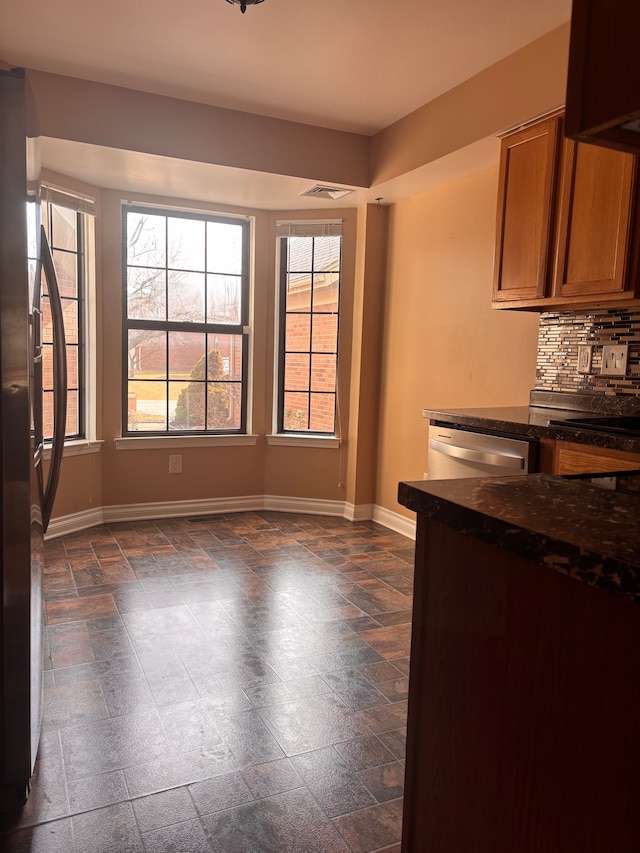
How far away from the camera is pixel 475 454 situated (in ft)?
9.42

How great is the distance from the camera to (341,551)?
3.96 metres

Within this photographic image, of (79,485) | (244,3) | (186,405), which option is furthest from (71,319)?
(244,3)

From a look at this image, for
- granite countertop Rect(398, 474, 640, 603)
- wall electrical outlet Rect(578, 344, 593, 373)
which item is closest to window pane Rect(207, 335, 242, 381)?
wall electrical outlet Rect(578, 344, 593, 373)

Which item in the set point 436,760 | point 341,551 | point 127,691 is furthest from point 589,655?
point 341,551

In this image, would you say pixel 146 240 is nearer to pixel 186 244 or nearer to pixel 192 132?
pixel 186 244

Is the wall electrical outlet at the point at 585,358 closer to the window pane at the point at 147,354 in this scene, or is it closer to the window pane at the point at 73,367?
the window pane at the point at 147,354

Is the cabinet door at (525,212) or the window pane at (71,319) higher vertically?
the cabinet door at (525,212)

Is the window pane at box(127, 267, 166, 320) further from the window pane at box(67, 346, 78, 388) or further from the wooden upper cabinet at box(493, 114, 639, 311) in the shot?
the wooden upper cabinet at box(493, 114, 639, 311)

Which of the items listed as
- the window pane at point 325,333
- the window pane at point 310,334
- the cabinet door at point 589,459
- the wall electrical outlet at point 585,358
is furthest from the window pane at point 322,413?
the cabinet door at point 589,459

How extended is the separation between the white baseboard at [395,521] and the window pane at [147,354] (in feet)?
6.17

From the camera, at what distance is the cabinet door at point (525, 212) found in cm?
287

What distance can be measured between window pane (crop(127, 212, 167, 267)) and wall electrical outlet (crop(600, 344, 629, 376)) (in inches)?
119

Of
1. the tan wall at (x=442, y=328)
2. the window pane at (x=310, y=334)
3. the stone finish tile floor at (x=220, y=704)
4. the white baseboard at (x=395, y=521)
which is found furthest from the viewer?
the window pane at (x=310, y=334)

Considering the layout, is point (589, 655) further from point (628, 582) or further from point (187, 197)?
point (187, 197)
